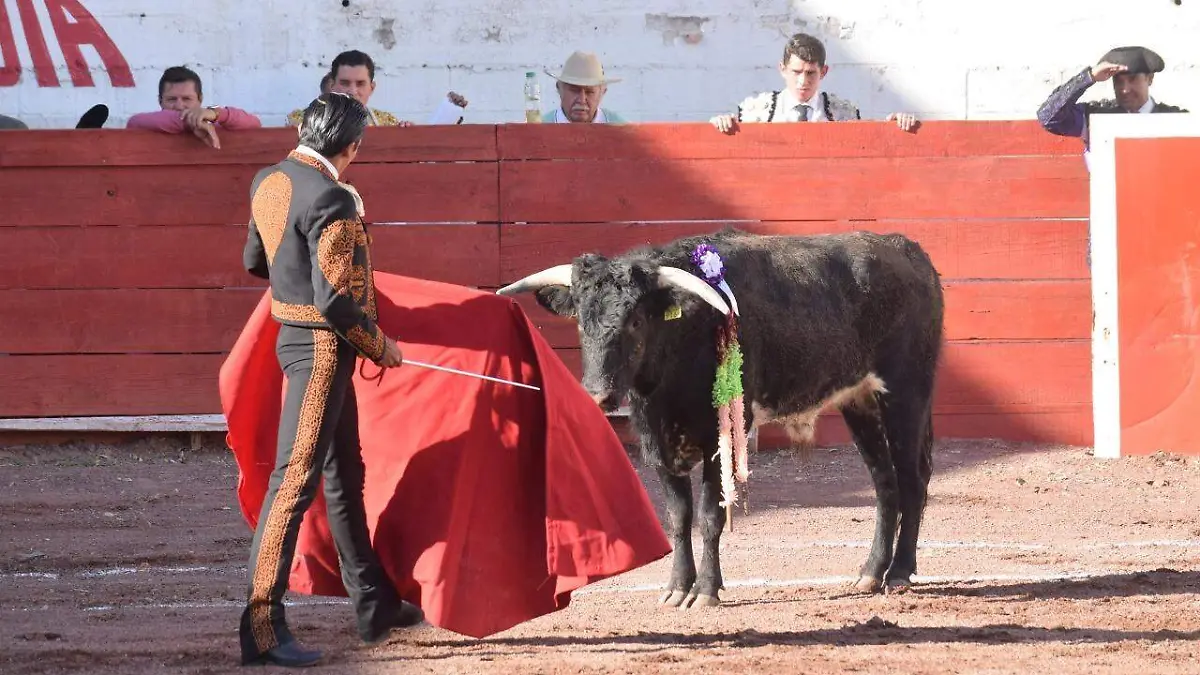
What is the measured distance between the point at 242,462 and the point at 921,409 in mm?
2200

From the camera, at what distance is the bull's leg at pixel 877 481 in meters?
4.98

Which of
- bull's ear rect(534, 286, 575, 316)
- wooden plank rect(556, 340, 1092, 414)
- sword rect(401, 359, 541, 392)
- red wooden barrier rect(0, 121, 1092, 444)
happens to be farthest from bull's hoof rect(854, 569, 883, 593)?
wooden plank rect(556, 340, 1092, 414)

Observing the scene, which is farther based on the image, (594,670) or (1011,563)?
(1011,563)

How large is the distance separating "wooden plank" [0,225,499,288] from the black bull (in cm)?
256

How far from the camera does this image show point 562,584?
387cm

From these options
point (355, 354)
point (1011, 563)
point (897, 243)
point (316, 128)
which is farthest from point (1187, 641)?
point (316, 128)

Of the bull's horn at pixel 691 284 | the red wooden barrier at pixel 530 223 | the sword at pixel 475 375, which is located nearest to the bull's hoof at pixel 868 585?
the bull's horn at pixel 691 284

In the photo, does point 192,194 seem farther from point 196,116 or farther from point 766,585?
point 766,585

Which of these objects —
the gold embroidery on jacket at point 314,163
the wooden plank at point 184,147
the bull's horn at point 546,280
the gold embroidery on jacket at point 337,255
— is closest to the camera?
the gold embroidery on jacket at point 337,255

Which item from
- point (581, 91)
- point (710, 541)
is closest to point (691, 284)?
point (710, 541)

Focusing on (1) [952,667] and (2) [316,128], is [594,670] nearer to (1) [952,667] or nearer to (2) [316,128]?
(1) [952,667]

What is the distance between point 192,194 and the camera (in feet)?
24.9

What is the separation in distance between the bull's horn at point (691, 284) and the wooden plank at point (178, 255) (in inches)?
120

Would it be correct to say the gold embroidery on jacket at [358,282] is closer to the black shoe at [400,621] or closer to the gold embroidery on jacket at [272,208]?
the gold embroidery on jacket at [272,208]
